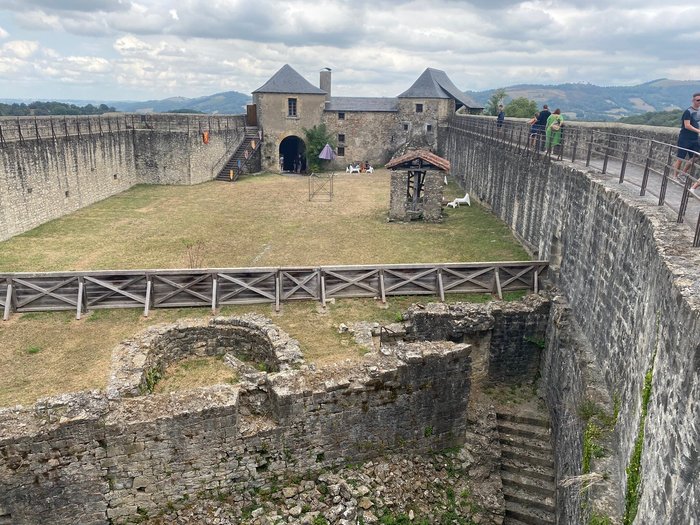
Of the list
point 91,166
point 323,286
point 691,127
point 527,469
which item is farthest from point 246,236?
point 691,127

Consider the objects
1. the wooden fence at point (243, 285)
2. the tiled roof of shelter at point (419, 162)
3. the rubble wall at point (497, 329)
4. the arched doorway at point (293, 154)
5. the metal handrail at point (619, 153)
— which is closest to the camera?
the metal handrail at point (619, 153)

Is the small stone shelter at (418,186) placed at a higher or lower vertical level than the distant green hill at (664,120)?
lower

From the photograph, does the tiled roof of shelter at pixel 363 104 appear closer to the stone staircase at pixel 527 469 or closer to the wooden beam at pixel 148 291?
the wooden beam at pixel 148 291

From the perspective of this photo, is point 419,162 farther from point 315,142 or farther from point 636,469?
point 315,142

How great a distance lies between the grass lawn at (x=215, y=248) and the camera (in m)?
10.4

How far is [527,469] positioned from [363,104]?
112 ft

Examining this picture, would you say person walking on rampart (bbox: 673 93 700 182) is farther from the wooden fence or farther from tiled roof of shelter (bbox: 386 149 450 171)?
tiled roof of shelter (bbox: 386 149 450 171)

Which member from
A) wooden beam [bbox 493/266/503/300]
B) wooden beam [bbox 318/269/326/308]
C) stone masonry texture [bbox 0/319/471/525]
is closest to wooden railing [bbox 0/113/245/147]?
wooden beam [bbox 318/269/326/308]

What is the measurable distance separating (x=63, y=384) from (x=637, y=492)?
30.2ft

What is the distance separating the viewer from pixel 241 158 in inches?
1394

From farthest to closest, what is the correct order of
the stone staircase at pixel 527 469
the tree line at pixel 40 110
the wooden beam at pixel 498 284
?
the tree line at pixel 40 110, the wooden beam at pixel 498 284, the stone staircase at pixel 527 469

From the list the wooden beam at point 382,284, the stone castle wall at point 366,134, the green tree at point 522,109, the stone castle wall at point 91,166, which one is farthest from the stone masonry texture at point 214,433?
the green tree at point 522,109

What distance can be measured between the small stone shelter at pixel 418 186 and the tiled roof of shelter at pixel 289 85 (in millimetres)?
17834

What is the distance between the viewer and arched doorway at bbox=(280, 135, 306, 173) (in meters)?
39.8
